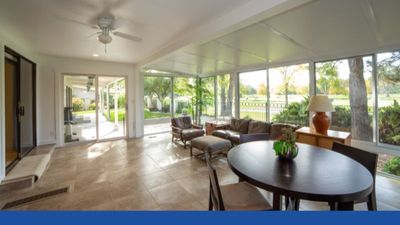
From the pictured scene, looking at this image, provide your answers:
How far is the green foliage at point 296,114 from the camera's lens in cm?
445

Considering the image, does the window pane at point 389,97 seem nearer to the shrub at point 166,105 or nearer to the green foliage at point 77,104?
the shrub at point 166,105

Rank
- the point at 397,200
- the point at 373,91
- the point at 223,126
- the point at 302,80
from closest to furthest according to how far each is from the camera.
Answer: the point at 397,200 < the point at 373,91 < the point at 302,80 < the point at 223,126

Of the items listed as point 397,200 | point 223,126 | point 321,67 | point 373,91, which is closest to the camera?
point 397,200

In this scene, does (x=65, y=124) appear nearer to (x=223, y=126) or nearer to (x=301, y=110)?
(x=223, y=126)

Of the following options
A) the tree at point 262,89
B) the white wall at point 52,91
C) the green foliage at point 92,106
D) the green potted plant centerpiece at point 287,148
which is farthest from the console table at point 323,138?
the white wall at point 52,91

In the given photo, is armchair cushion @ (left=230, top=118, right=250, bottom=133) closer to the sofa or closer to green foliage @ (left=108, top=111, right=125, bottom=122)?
the sofa

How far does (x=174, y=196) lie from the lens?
2643 mm

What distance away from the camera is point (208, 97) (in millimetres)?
7203

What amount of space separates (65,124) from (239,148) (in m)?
5.46

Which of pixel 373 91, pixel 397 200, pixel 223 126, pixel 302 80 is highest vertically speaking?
pixel 302 80

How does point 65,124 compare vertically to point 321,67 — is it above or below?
below

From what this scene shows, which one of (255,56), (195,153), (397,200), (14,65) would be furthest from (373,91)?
(14,65)

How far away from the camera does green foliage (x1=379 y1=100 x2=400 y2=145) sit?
3148 mm

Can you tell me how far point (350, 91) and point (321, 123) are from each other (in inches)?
37.9
